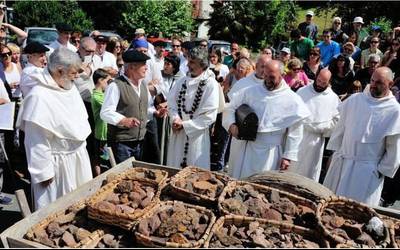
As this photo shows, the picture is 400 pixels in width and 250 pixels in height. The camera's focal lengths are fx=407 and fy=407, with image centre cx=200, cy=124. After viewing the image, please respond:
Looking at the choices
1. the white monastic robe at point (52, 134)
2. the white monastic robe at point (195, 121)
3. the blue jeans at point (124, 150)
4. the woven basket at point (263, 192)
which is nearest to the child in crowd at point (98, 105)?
the blue jeans at point (124, 150)

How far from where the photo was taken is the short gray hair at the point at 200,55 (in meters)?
4.64

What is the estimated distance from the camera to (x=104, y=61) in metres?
7.32

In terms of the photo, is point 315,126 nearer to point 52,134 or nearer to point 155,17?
point 52,134

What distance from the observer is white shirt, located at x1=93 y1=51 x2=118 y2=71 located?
707 cm

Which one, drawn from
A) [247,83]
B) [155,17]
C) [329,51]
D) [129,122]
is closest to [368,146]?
[247,83]

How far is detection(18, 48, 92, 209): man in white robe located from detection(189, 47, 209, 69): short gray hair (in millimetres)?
1433

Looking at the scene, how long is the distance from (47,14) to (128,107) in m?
22.2

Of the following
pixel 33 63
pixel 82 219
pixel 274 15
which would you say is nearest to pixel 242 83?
pixel 33 63

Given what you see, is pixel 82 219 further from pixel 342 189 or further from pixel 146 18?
pixel 146 18

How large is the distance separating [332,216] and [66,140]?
7.88 feet

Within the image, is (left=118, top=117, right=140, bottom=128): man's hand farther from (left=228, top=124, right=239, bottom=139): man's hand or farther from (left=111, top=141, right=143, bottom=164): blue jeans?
(left=228, top=124, right=239, bottom=139): man's hand

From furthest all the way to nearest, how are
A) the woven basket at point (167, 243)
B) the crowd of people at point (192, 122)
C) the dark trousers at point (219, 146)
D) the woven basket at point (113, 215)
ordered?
the dark trousers at point (219, 146) → the crowd of people at point (192, 122) → the woven basket at point (113, 215) → the woven basket at point (167, 243)

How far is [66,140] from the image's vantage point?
148 inches

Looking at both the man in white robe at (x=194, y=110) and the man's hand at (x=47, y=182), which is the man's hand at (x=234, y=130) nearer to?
the man in white robe at (x=194, y=110)
